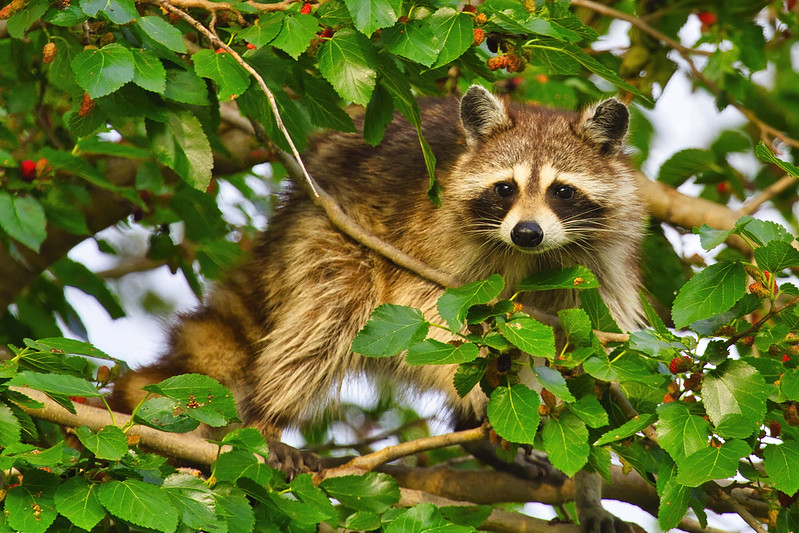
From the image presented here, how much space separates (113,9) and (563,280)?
1391 mm

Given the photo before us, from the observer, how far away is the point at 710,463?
2.19 m

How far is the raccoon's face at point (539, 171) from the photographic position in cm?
353

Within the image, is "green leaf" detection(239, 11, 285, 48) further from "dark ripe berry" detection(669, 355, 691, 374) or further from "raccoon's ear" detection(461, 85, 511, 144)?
"dark ripe berry" detection(669, 355, 691, 374)

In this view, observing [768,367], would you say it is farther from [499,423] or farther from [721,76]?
[721,76]

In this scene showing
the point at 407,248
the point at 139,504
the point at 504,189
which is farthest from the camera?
the point at 407,248

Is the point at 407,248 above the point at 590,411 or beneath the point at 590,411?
beneath

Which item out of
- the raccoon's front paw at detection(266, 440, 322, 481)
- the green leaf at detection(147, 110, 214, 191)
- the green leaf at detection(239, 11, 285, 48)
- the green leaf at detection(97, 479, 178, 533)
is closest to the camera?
the green leaf at detection(97, 479, 178, 533)

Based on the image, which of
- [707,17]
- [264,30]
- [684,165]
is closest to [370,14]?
[264,30]

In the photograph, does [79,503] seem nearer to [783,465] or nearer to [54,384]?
[54,384]

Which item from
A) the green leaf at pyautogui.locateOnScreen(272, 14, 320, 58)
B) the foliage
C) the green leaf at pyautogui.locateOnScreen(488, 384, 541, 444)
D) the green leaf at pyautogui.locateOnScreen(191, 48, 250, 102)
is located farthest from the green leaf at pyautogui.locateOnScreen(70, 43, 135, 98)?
the green leaf at pyautogui.locateOnScreen(488, 384, 541, 444)

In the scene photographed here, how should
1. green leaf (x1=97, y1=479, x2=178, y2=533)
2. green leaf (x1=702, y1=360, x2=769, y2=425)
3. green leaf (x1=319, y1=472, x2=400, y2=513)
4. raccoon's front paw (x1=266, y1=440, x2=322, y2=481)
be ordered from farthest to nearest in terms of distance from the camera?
Result: raccoon's front paw (x1=266, y1=440, x2=322, y2=481)
green leaf (x1=319, y1=472, x2=400, y2=513)
green leaf (x1=702, y1=360, x2=769, y2=425)
green leaf (x1=97, y1=479, x2=178, y2=533)

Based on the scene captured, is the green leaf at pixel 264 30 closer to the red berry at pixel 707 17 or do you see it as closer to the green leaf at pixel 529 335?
the green leaf at pixel 529 335

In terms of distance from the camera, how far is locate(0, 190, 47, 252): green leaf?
124 inches

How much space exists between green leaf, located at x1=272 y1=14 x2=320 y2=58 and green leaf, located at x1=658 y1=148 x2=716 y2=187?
235cm
